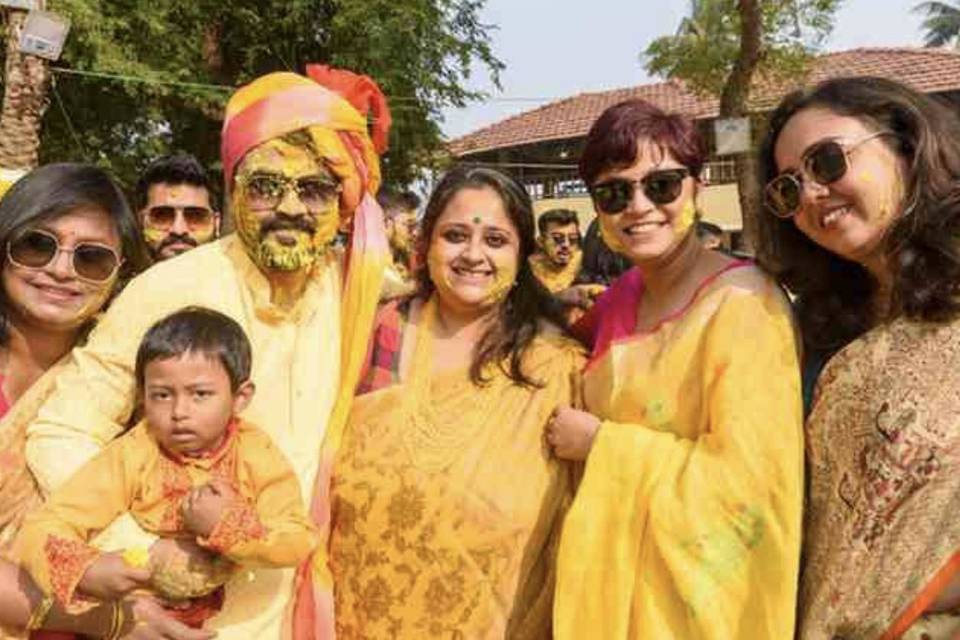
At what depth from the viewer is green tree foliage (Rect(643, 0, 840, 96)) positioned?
15.6 metres

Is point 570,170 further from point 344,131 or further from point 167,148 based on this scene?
point 344,131

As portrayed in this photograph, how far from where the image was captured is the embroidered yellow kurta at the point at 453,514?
2.86 meters

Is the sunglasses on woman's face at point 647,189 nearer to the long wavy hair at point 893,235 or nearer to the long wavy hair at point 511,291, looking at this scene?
the long wavy hair at point 893,235

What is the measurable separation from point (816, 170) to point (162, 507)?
172 cm

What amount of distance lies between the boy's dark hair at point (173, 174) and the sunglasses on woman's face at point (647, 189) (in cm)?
218

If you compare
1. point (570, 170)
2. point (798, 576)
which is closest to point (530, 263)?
point (798, 576)

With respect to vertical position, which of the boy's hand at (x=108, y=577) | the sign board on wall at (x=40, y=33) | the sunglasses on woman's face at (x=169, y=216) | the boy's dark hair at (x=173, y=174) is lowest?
the boy's hand at (x=108, y=577)

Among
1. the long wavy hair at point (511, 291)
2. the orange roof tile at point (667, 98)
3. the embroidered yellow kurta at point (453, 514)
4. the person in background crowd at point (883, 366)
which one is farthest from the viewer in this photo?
the orange roof tile at point (667, 98)

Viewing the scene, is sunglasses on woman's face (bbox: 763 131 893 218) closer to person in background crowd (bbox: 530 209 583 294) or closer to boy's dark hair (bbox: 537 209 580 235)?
person in background crowd (bbox: 530 209 583 294)

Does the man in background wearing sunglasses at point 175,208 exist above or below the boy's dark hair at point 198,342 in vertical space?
above

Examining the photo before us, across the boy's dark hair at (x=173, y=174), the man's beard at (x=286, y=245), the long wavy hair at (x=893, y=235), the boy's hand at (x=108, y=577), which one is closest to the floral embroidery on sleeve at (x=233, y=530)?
the boy's hand at (x=108, y=577)

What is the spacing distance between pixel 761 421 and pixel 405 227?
4617 millimetres

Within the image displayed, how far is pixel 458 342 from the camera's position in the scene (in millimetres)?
3113

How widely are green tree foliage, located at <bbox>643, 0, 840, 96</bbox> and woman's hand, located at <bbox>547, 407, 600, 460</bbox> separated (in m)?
13.1
